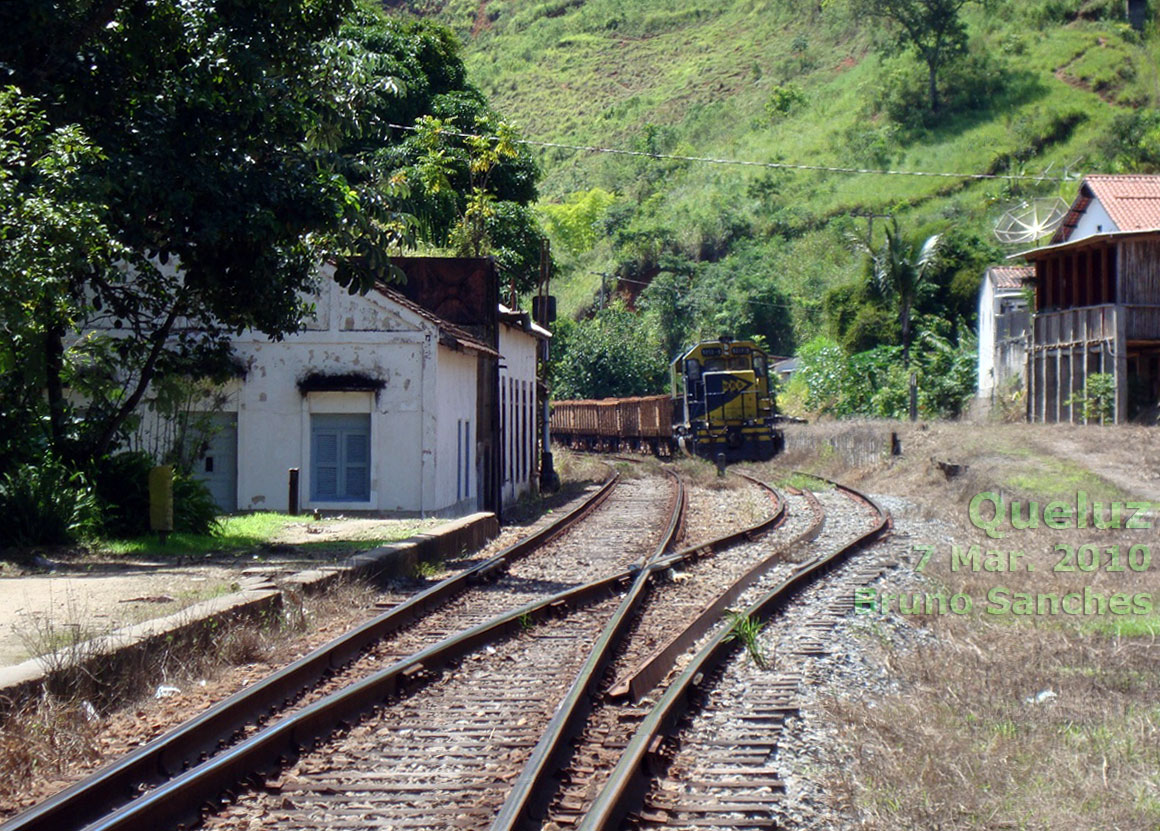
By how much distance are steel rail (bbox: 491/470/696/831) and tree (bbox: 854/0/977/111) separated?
71.7 m

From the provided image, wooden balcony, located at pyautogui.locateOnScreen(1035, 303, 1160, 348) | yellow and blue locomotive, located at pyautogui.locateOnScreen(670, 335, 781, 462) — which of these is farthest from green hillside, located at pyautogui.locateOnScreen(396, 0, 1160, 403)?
wooden balcony, located at pyautogui.locateOnScreen(1035, 303, 1160, 348)

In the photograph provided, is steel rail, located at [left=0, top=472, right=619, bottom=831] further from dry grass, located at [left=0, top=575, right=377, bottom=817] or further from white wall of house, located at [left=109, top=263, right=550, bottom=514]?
white wall of house, located at [left=109, top=263, right=550, bottom=514]

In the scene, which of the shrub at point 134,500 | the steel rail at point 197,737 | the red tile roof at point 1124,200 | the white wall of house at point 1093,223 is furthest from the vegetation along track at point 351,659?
the white wall of house at point 1093,223

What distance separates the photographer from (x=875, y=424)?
115 feet

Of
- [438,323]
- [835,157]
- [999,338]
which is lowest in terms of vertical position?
[438,323]

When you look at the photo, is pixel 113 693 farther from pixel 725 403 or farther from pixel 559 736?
pixel 725 403

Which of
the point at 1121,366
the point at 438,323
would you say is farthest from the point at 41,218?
the point at 1121,366

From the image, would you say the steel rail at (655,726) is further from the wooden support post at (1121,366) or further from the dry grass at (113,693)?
the wooden support post at (1121,366)

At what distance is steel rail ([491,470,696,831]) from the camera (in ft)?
17.4

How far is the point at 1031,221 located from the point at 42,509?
39421 mm

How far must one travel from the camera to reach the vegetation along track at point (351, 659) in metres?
5.53

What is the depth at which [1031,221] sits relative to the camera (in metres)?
45.0

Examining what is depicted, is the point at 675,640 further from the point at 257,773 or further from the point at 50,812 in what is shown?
the point at 50,812

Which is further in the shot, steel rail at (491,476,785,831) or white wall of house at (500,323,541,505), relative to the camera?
white wall of house at (500,323,541,505)
